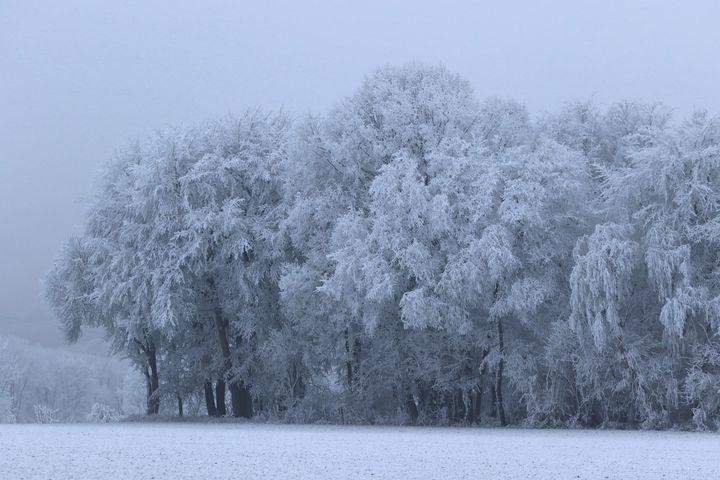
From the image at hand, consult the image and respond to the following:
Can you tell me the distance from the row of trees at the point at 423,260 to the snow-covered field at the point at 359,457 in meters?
5.08

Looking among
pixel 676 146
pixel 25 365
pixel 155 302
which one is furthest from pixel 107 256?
pixel 25 365

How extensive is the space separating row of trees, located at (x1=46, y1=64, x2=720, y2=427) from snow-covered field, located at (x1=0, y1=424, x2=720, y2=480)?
16.7 ft

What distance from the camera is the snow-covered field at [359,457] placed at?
1462cm

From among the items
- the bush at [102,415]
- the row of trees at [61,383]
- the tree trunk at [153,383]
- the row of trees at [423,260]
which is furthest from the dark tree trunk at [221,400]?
the row of trees at [61,383]

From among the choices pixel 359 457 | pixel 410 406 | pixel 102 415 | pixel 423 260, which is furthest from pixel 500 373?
pixel 102 415

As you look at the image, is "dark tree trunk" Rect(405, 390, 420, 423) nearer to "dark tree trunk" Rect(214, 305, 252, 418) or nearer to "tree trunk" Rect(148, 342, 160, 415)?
"dark tree trunk" Rect(214, 305, 252, 418)

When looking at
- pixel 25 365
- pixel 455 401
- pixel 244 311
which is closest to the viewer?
pixel 455 401

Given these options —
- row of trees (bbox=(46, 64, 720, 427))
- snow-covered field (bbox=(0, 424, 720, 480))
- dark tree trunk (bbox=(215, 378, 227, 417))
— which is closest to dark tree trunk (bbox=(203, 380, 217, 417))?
row of trees (bbox=(46, 64, 720, 427))

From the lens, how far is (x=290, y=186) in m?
36.0

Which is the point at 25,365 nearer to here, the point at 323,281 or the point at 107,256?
the point at 107,256

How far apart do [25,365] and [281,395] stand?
5711cm

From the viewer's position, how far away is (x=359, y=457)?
17672mm

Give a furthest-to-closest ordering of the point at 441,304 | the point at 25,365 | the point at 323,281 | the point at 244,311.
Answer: the point at 25,365, the point at 244,311, the point at 323,281, the point at 441,304

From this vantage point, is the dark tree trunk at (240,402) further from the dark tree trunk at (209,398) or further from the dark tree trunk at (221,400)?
the dark tree trunk at (209,398)
